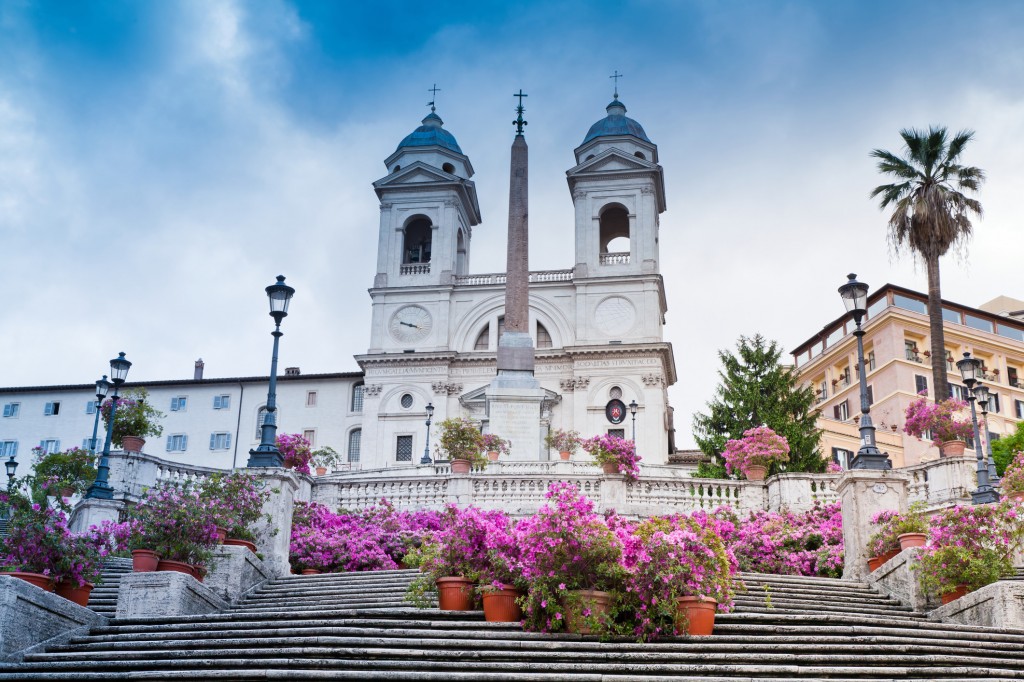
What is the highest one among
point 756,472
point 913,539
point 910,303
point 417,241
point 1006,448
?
point 417,241

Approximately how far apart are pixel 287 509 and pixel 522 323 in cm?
3548

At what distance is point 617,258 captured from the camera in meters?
66.5

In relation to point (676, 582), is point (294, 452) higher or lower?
higher

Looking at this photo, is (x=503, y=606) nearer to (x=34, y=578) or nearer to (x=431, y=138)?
(x=34, y=578)

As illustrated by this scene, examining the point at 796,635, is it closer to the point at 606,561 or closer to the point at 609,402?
the point at 606,561

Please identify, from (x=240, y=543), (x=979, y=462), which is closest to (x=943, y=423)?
(x=979, y=462)

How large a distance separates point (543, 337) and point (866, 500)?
47.1 m

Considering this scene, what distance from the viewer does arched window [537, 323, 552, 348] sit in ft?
214

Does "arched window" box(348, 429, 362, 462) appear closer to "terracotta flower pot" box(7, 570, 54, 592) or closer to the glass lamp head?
the glass lamp head

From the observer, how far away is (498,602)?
45.6 ft

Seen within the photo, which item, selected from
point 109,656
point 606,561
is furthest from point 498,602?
point 109,656

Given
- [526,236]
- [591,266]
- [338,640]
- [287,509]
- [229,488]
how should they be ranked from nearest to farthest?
[338,640] < [229,488] < [287,509] < [526,236] < [591,266]

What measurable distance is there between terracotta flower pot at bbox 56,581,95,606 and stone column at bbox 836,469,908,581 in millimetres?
11386

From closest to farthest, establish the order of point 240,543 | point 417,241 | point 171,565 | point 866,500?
point 171,565
point 240,543
point 866,500
point 417,241
